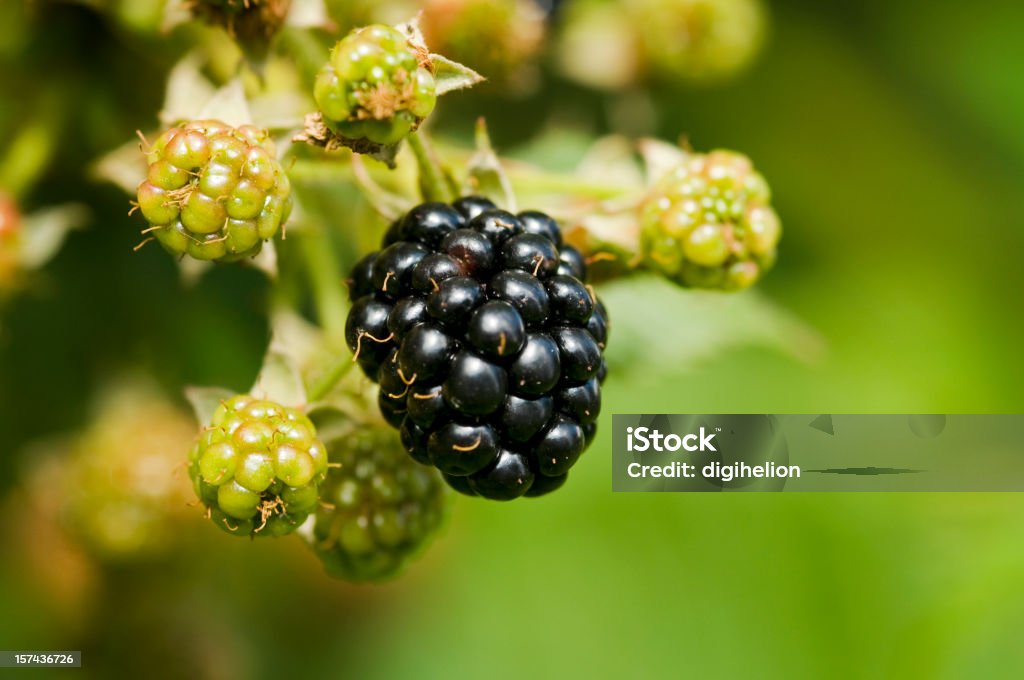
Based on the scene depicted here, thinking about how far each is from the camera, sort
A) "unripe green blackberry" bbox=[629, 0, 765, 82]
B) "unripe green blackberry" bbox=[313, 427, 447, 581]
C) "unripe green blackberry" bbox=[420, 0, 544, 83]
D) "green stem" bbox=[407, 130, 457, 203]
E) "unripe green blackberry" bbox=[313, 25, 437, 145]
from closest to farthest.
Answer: "unripe green blackberry" bbox=[313, 25, 437, 145]
"green stem" bbox=[407, 130, 457, 203]
"unripe green blackberry" bbox=[313, 427, 447, 581]
"unripe green blackberry" bbox=[420, 0, 544, 83]
"unripe green blackberry" bbox=[629, 0, 765, 82]

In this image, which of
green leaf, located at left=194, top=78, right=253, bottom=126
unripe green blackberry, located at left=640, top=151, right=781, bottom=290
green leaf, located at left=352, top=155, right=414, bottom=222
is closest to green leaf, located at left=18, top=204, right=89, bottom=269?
green leaf, located at left=194, top=78, right=253, bottom=126

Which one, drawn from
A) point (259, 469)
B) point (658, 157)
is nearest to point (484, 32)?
point (658, 157)

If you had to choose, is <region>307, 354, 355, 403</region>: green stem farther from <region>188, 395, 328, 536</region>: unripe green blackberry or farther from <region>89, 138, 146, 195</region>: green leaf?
<region>89, 138, 146, 195</region>: green leaf

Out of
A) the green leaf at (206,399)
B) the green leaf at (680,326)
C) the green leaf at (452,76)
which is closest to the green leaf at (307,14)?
the green leaf at (452,76)

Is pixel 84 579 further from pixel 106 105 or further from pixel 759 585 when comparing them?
pixel 759 585

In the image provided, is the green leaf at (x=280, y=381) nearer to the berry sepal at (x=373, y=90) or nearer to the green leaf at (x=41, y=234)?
the berry sepal at (x=373, y=90)

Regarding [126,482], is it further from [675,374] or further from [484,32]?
[675,374]

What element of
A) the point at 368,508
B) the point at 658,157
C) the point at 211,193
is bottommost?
the point at 368,508
